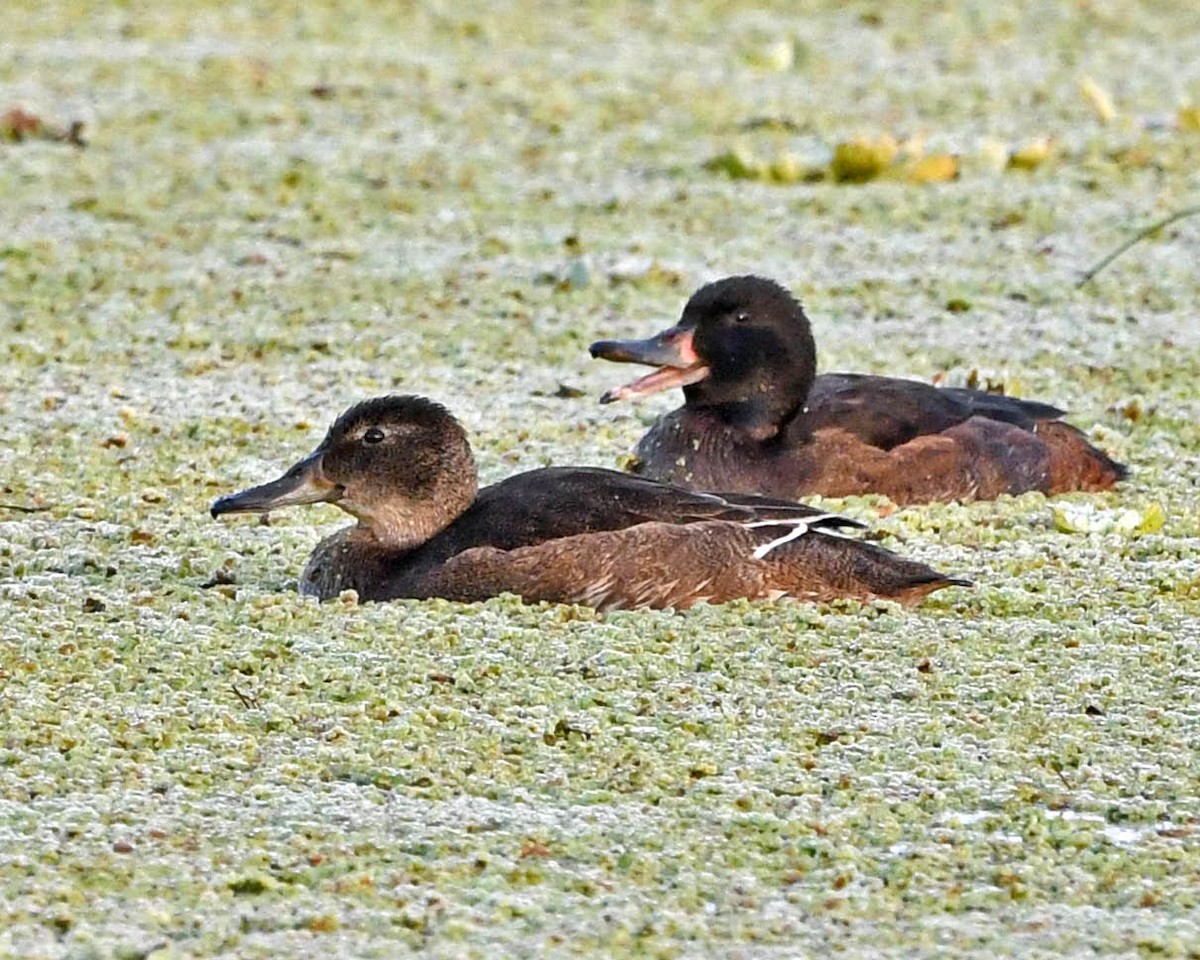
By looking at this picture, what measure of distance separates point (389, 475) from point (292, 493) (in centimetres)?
24

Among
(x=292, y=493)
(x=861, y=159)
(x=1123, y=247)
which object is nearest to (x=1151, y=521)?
(x=292, y=493)

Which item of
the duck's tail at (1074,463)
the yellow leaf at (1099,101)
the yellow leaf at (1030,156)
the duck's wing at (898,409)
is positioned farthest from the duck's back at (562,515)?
the yellow leaf at (1099,101)

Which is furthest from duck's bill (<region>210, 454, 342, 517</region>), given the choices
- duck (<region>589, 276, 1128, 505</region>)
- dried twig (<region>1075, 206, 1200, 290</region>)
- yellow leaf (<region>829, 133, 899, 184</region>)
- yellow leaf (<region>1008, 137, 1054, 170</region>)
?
yellow leaf (<region>1008, 137, 1054, 170</region>)

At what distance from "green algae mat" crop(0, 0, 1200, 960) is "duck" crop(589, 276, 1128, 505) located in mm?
177

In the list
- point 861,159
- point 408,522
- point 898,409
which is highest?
point 861,159

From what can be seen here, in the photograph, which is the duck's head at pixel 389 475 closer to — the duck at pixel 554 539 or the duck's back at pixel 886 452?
the duck at pixel 554 539

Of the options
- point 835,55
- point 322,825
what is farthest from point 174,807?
point 835,55

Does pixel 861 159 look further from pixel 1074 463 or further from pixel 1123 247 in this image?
pixel 1074 463

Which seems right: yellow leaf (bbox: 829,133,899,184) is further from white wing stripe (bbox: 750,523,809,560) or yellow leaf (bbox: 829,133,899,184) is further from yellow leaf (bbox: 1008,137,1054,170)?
white wing stripe (bbox: 750,523,809,560)

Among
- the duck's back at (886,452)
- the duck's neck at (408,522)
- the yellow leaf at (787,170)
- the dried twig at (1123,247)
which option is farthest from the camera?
the yellow leaf at (787,170)

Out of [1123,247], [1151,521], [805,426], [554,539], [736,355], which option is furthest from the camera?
[1123,247]

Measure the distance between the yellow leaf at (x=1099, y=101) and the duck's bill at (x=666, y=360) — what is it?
16.0 ft

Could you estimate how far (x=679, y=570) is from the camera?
5.86m

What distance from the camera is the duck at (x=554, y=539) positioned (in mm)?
5840
